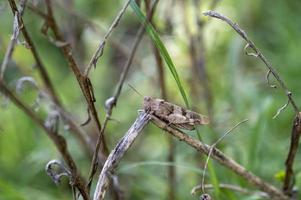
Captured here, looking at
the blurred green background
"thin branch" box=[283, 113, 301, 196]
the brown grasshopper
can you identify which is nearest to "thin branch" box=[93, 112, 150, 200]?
the brown grasshopper

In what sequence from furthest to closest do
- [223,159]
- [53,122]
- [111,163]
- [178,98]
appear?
[178,98], [53,122], [223,159], [111,163]

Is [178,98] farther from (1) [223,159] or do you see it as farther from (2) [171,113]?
(2) [171,113]

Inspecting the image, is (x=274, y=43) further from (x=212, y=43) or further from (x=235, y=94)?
(x=235, y=94)

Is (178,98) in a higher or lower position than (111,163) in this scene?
higher

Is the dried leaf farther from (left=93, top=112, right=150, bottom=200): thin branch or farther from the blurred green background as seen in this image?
(left=93, top=112, right=150, bottom=200): thin branch

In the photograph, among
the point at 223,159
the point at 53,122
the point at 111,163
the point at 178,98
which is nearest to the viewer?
the point at 111,163

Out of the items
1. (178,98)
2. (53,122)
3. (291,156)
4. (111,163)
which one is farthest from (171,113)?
(178,98)

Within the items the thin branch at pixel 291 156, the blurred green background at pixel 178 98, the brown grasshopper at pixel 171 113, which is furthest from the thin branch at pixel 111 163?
the blurred green background at pixel 178 98

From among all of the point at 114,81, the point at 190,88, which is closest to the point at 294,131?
the point at 190,88
